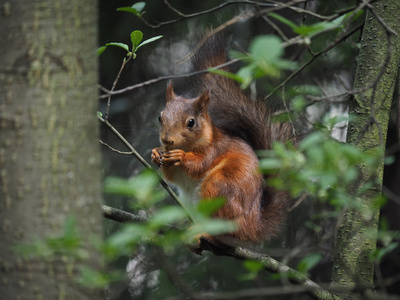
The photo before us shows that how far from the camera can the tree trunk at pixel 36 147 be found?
2.64ft

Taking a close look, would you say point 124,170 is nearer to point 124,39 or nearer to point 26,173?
point 124,39

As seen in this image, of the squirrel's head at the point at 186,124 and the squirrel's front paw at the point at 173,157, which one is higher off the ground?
the squirrel's head at the point at 186,124

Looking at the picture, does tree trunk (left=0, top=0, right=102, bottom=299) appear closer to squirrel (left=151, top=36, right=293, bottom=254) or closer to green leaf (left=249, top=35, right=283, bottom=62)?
green leaf (left=249, top=35, right=283, bottom=62)

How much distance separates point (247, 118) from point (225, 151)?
16 centimetres

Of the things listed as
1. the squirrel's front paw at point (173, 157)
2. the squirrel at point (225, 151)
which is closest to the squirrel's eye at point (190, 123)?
the squirrel at point (225, 151)

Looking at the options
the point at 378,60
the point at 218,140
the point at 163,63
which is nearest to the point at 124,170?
the point at 163,63

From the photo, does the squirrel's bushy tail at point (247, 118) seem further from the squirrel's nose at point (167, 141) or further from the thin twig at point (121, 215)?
the thin twig at point (121, 215)

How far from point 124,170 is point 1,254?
84.3 inches

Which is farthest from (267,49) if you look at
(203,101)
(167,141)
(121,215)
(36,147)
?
(203,101)

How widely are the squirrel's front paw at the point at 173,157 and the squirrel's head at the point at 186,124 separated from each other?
3cm

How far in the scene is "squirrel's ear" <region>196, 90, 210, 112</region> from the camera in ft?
6.89

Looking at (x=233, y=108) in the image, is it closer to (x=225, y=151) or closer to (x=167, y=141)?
(x=225, y=151)

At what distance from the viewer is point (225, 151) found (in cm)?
211

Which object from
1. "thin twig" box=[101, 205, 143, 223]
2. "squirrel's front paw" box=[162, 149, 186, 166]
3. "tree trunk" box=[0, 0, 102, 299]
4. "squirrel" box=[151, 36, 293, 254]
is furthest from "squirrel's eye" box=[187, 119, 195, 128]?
"tree trunk" box=[0, 0, 102, 299]
